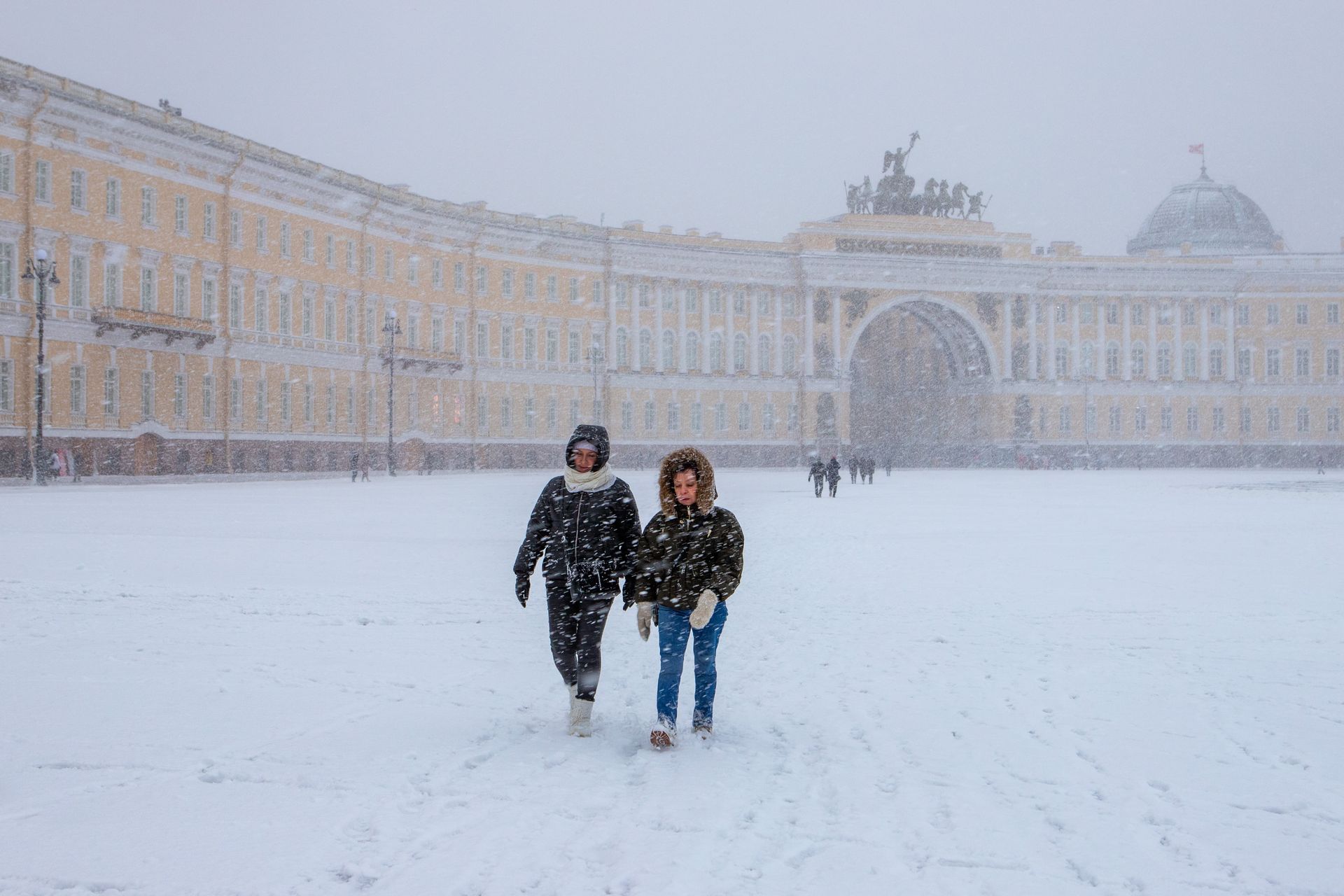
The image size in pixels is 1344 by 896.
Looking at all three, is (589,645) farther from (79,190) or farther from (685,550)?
(79,190)

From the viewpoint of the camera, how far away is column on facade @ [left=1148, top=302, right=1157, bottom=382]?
71.8 meters

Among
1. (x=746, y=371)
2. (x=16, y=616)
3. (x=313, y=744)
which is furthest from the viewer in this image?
(x=746, y=371)

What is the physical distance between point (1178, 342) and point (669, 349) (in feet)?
104

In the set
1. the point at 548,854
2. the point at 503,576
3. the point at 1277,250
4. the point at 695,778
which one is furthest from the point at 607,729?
the point at 1277,250

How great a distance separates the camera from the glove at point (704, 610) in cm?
571

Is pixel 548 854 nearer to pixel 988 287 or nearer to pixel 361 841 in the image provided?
pixel 361 841

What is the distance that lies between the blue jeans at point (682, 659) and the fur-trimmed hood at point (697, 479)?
51cm

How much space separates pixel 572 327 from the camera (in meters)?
61.4

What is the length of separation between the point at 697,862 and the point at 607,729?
2068 mm

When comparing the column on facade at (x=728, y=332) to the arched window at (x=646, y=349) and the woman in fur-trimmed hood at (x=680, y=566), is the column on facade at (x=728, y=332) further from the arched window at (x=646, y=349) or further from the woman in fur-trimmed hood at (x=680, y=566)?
the woman in fur-trimmed hood at (x=680, y=566)

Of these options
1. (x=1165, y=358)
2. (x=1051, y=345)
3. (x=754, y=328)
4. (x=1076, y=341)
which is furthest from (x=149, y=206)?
(x=1165, y=358)

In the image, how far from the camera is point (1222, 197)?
8031 centimetres

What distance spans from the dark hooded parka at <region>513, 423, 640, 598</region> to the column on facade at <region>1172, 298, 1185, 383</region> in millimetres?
73000

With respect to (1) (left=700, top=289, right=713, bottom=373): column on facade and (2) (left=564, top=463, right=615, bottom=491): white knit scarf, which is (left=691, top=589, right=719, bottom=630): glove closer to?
(2) (left=564, top=463, right=615, bottom=491): white knit scarf
